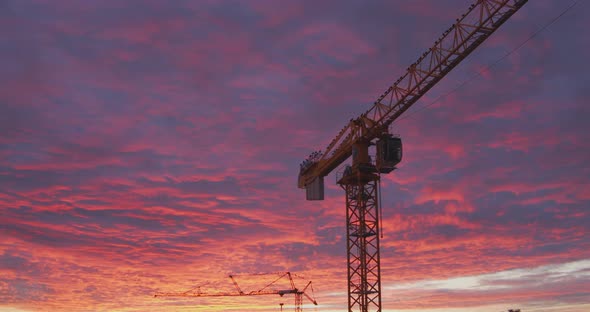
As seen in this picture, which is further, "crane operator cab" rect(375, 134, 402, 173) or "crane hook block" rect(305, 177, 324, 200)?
"crane hook block" rect(305, 177, 324, 200)

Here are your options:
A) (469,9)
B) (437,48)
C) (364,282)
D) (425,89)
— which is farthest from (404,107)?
(364,282)

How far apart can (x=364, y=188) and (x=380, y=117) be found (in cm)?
1075

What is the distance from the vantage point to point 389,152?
81875 millimetres

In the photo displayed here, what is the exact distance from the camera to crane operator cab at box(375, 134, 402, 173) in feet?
269

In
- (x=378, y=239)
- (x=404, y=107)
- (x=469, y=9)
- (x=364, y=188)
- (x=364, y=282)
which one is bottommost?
(x=364, y=282)

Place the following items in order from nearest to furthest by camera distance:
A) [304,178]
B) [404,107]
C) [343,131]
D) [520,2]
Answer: [520,2] → [404,107] → [343,131] → [304,178]

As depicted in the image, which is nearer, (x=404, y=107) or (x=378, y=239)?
(x=404, y=107)

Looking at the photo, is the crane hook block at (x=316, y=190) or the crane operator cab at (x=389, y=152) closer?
the crane operator cab at (x=389, y=152)

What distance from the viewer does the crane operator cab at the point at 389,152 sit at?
81875 mm

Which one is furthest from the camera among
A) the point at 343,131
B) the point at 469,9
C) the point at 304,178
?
the point at 304,178

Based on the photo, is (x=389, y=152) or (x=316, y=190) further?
(x=316, y=190)

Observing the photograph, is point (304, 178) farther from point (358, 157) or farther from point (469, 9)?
point (469, 9)

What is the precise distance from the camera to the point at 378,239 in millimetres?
86438

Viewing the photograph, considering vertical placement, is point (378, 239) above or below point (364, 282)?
above
